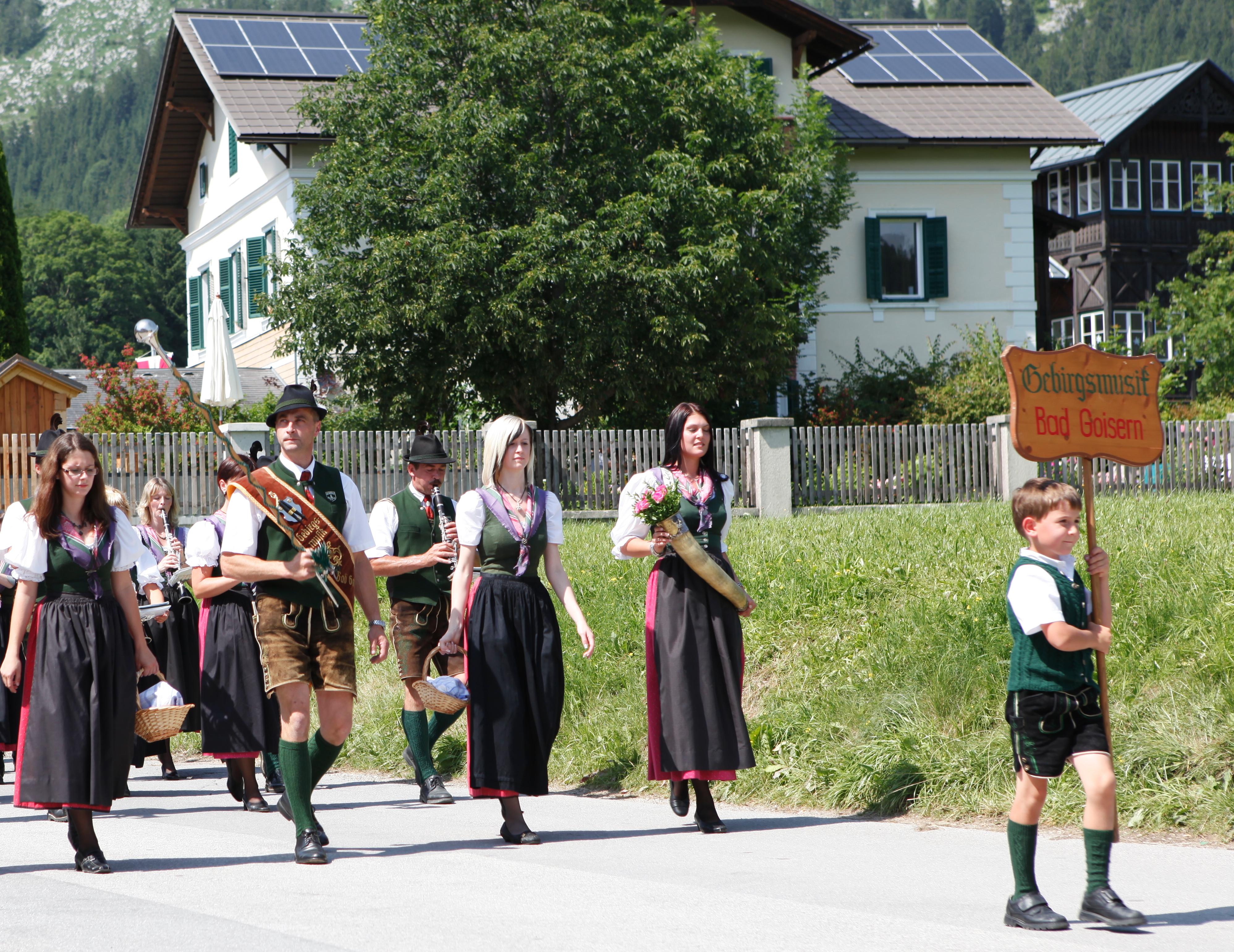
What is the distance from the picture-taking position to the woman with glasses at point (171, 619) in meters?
10.1

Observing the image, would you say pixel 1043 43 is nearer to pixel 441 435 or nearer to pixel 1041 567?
pixel 441 435

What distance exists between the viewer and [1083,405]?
20.6 ft

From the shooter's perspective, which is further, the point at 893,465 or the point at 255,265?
the point at 255,265

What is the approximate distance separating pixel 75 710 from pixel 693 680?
2.92 meters

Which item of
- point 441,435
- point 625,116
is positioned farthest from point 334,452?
point 625,116

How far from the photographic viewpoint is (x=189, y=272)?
3888cm

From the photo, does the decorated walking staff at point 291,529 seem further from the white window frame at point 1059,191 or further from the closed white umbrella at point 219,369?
the white window frame at point 1059,191

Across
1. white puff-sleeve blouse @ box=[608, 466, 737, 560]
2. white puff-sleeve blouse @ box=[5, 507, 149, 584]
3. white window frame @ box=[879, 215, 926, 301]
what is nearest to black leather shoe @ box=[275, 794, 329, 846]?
white puff-sleeve blouse @ box=[5, 507, 149, 584]

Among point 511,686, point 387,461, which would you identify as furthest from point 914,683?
point 387,461

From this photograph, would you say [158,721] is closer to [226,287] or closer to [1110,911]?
[1110,911]

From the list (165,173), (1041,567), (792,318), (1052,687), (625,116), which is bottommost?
(1052,687)

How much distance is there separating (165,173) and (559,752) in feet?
108

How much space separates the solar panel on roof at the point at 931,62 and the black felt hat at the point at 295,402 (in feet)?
91.0

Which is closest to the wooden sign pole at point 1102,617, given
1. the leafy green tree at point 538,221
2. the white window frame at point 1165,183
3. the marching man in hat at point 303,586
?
the marching man in hat at point 303,586
